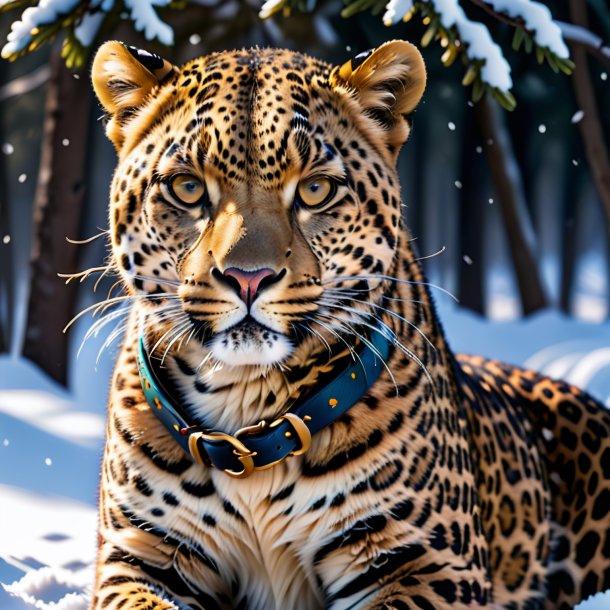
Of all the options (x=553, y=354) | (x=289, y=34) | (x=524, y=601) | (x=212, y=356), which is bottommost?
(x=553, y=354)

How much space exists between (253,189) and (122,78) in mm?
667

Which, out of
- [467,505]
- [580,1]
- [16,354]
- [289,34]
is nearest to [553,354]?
[580,1]

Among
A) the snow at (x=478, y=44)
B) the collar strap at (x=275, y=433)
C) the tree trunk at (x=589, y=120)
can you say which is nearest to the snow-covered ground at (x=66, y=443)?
the tree trunk at (x=589, y=120)

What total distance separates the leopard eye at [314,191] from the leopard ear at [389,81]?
0.34 meters

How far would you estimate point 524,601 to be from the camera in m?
3.96

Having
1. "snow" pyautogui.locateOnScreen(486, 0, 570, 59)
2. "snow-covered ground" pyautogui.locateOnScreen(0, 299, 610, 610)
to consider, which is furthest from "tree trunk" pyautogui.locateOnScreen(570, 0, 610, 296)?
"snow" pyautogui.locateOnScreen(486, 0, 570, 59)

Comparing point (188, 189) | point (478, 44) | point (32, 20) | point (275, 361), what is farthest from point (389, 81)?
point (32, 20)

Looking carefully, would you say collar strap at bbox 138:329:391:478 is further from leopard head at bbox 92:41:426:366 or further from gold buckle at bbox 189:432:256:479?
leopard head at bbox 92:41:426:366

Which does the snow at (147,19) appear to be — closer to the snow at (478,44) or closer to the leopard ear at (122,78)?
the snow at (478,44)

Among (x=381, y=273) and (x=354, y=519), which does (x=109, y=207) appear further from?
(x=354, y=519)

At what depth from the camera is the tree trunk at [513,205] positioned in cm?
900

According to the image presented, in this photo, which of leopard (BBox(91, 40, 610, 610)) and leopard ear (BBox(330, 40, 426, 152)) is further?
leopard ear (BBox(330, 40, 426, 152))

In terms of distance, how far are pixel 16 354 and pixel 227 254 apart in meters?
5.22

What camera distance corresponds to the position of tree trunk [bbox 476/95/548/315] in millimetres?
9000
